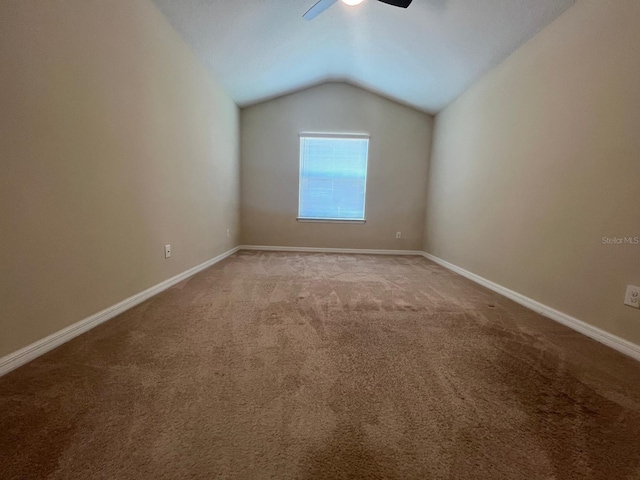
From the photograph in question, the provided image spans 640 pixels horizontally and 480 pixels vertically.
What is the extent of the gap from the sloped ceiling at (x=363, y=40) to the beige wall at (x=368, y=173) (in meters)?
0.40

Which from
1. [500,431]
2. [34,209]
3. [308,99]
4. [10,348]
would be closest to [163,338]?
[10,348]

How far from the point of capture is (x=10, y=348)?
1072 millimetres

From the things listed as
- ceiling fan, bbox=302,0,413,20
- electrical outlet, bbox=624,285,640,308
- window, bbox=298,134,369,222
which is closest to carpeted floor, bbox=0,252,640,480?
electrical outlet, bbox=624,285,640,308

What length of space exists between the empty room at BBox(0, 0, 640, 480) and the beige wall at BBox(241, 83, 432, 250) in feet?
2.55

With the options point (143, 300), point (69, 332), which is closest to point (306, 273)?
point (143, 300)

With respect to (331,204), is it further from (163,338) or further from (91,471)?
(91,471)

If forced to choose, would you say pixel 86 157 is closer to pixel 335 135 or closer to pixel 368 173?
pixel 335 135

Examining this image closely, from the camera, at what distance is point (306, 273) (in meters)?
2.83

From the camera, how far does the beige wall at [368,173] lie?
4.09m

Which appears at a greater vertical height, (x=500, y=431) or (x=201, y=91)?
(x=201, y=91)

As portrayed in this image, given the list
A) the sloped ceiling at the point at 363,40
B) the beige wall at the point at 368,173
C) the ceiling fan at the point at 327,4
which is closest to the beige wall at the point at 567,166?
the sloped ceiling at the point at 363,40

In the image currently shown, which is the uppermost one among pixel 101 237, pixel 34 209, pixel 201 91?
pixel 201 91

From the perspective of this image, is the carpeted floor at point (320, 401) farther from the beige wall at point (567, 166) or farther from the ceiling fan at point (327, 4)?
the ceiling fan at point (327, 4)

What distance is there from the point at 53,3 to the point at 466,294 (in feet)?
10.5
